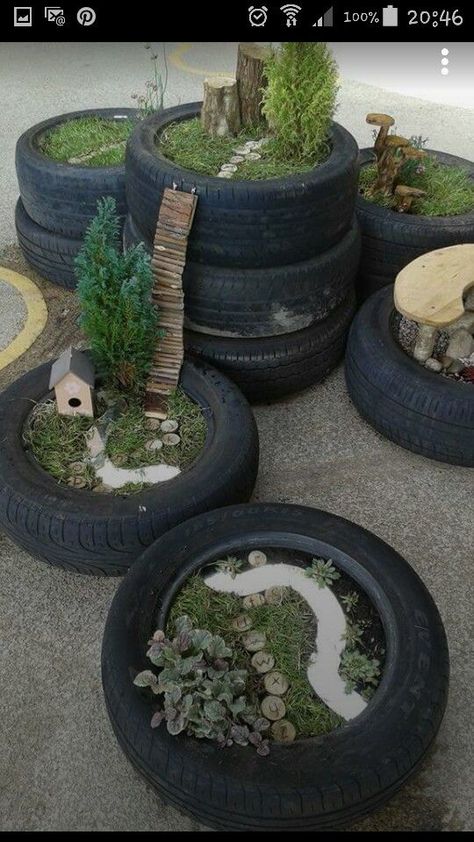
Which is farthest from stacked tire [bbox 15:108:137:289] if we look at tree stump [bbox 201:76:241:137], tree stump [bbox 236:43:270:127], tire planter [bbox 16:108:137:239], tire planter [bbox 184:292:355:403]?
tire planter [bbox 184:292:355:403]

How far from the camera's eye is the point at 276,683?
2291 millimetres

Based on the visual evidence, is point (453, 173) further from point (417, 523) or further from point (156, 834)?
point (156, 834)

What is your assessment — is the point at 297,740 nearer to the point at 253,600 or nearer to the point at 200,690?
the point at 200,690

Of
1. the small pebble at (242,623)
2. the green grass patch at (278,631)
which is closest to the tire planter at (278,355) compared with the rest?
the green grass patch at (278,631)

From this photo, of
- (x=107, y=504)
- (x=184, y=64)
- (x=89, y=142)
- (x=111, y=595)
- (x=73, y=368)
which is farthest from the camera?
(x=184, y=64)

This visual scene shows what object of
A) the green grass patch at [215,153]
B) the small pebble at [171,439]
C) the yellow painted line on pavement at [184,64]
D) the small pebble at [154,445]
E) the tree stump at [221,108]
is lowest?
the small pebble at [154,445]

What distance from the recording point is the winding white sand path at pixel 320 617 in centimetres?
224

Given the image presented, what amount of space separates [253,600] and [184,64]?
337 inches

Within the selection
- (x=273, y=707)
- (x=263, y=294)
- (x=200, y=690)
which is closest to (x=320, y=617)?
(x=273, y=707)

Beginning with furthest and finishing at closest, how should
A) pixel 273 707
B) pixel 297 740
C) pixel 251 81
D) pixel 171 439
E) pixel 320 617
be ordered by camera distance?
pixel 251 81 → pixel 171 439 → pixel 320 617 → pixel 273 707 → pixel 297 740

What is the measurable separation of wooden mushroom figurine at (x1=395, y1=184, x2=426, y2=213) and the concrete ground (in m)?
1.13

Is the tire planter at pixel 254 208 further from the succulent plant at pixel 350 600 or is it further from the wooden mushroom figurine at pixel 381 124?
the succulent plant at pixel 350 600

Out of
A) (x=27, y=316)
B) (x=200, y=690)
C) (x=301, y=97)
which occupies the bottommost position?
(x=27, y=316)

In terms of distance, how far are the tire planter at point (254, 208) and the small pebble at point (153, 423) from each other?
0.80 metres
